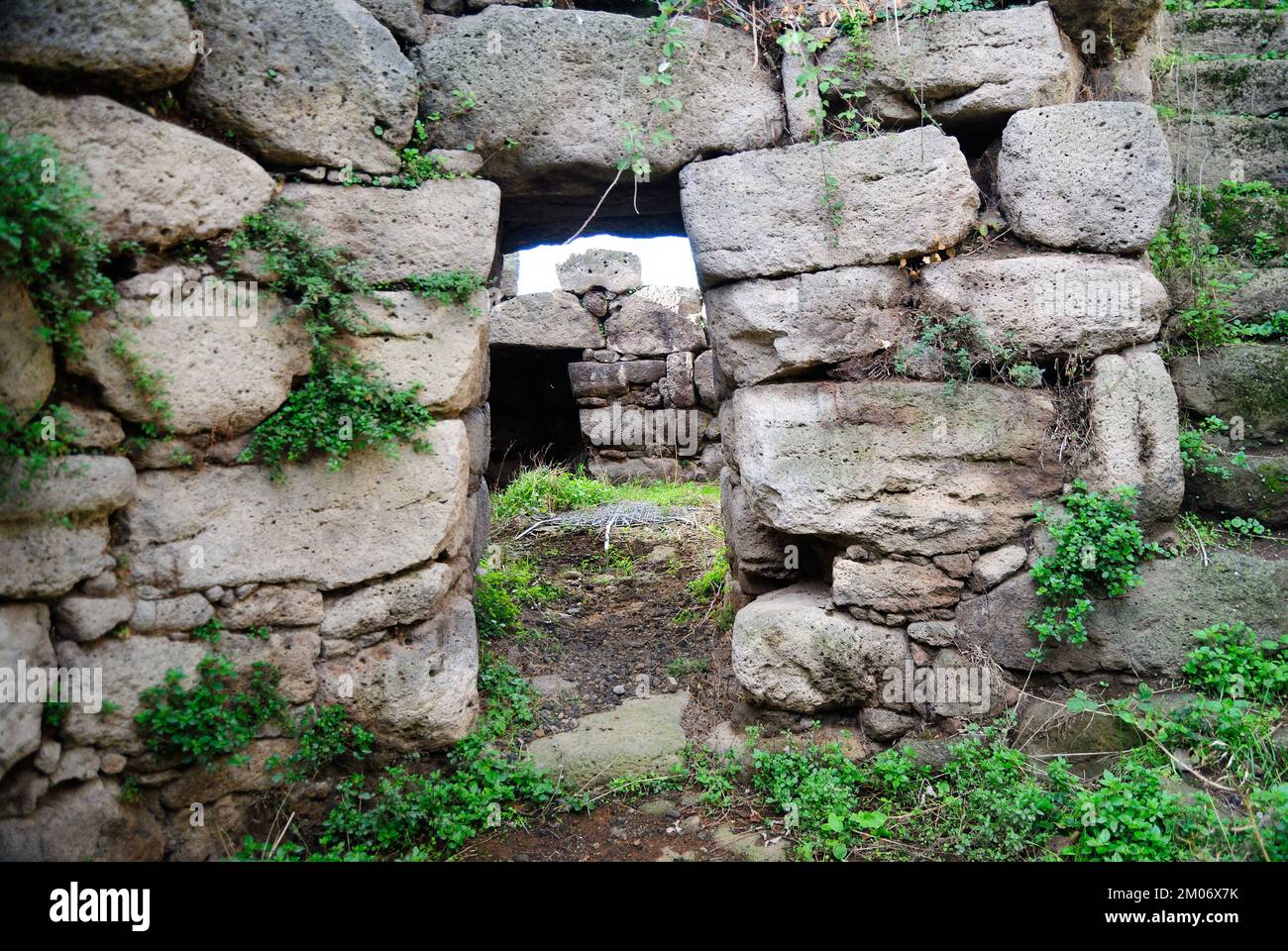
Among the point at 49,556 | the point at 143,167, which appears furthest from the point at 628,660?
the point at 143,167

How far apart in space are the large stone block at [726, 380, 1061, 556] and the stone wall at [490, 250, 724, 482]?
5275mm

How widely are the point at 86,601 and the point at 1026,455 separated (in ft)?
11.8

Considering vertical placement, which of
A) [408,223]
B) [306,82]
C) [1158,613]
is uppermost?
[306,82]

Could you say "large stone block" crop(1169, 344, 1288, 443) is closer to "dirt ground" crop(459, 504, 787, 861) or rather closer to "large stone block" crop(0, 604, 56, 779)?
"dirt ground" crop(459, 504, 787, 861)

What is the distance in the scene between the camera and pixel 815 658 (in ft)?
11.2

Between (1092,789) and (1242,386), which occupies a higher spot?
(1242,386)

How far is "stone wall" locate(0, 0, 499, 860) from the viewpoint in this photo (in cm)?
268

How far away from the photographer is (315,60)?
10.5ft

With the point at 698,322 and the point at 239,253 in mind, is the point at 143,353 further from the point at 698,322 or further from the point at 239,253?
the point at 698,322

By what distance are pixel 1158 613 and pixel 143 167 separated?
4.15 metres

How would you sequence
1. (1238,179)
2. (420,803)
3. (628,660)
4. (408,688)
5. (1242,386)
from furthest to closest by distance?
(628,660)
(1238,179)
(1242,386)
(408,688)
(420,803)

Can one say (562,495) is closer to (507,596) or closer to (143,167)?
(507,596)

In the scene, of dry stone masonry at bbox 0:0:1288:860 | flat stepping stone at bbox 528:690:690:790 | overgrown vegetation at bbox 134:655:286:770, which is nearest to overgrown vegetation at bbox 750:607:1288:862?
dry stone masonry at bbox 0:0:1288:860

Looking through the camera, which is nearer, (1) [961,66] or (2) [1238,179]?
(1) [961,66]
